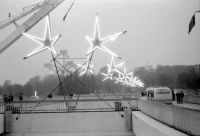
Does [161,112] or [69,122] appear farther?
[69,122]

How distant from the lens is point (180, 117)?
10688mm

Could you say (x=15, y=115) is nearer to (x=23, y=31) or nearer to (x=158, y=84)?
(x=23, y=31)

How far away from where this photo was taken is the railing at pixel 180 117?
8.97 m

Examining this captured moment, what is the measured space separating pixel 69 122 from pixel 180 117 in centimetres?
1389

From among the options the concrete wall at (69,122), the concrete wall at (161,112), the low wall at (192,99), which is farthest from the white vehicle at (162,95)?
the concrete wall at (161,112)

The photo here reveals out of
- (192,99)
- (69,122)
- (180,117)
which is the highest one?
(180,117)

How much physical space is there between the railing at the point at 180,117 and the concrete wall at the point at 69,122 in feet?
24.6

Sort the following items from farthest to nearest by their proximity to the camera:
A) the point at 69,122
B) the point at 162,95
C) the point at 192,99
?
1. the point at 192,99
2. the point at 162,95
3. the point at 69,122

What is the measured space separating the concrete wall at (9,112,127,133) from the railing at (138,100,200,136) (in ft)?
24.6

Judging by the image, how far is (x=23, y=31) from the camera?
694 inches

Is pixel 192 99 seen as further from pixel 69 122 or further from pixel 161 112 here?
pixel 161 112

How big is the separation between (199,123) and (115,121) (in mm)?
14422

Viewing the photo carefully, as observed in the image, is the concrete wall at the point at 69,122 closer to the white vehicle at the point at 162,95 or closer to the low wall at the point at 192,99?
the white vehicle at the point at 162,95

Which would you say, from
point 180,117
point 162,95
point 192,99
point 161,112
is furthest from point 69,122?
point 192,99
